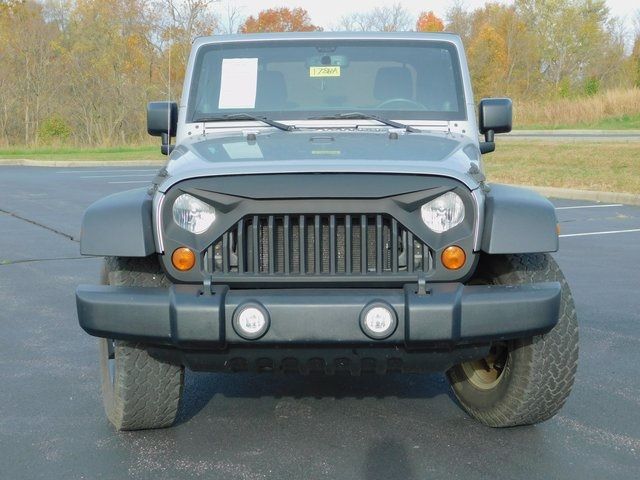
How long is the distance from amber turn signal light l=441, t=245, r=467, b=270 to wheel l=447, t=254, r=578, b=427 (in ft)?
0.89

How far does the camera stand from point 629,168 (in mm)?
19234

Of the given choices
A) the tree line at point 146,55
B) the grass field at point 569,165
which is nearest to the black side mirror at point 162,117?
the grass field at point 569,165

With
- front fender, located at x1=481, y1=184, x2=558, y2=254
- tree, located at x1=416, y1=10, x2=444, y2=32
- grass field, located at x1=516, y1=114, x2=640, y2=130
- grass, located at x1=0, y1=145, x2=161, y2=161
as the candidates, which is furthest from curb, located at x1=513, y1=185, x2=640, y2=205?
tree, located at x1=416, y1=10, x2=444, y2=32

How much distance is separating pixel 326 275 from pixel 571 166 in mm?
17629

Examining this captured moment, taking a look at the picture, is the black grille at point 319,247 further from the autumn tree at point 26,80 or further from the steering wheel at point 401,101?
the autumn tree at point 26,80

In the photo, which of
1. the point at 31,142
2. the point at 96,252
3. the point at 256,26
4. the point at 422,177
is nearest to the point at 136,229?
the point at 96,252

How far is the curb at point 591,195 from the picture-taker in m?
15.8

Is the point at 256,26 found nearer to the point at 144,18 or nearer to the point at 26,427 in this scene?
the point at 144,18

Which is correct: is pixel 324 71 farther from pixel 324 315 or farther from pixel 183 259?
pixel 324 315

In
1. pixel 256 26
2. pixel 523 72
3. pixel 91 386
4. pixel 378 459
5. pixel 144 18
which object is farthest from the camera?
pixel 256 26

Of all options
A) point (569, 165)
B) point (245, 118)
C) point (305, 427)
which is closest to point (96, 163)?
point (569, 165)

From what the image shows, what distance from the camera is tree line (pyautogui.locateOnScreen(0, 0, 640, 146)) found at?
131 ft

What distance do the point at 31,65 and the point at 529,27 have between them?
1314 inches

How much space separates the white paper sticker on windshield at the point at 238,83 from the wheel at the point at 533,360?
1.90 metres
